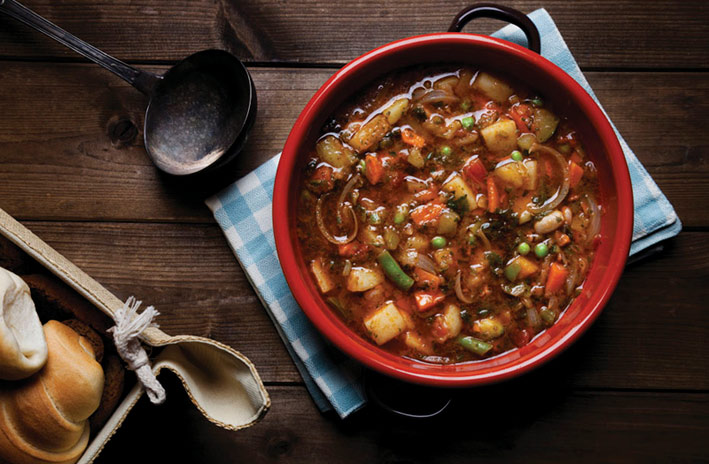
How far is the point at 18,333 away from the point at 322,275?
114 cm

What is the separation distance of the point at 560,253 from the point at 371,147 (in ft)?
2.91

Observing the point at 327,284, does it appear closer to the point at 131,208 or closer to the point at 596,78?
the point at 131,208

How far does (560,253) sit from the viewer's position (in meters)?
2.33

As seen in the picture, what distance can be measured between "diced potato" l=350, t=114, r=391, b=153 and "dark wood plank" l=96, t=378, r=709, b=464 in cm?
120

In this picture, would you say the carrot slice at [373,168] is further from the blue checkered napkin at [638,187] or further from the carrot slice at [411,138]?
the blue checkered napkin at [638,187]

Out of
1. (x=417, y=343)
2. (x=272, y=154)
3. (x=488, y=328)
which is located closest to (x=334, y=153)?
(x=272, y=154)

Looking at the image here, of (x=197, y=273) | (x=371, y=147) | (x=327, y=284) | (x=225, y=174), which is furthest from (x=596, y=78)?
(x=197, y=273)

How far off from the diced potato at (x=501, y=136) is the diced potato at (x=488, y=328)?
0.70 m

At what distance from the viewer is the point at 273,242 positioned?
8.49 ft

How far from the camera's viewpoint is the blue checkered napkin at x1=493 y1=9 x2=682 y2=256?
256cm

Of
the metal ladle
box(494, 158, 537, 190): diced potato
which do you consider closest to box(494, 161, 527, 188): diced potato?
box(494, 158, 537, 190): diced potato

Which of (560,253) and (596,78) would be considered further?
(596,78)

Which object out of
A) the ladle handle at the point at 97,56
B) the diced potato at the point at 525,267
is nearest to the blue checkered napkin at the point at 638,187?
the diced potato at the point at 525,267

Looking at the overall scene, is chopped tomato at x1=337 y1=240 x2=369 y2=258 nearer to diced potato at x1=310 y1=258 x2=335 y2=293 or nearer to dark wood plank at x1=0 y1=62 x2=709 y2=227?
diced potato at x1=310 y1=258 x2=335 y2=293
